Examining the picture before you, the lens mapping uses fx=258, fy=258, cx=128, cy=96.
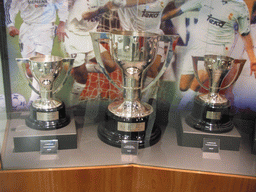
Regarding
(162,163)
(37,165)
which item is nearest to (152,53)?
(162,163)

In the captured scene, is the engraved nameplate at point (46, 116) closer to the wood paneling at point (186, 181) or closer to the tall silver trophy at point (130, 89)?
the tall silver trophy at point (130, 89)

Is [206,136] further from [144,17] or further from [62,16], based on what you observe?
[62,16]

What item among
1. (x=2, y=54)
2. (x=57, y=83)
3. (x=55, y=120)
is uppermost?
(x=2, y=54)

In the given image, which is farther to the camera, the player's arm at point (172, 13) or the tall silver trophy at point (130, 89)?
the player's arm at point (172, 13)

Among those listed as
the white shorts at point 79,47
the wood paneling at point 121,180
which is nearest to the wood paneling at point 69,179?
the wood paneling at point 121,180

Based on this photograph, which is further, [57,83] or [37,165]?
[57,83]

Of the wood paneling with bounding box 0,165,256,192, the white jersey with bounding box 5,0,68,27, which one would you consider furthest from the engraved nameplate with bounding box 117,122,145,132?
the white jersey with bounding box 5,0,68,27

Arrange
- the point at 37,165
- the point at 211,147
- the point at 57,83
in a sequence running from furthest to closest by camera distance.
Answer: the point at 57,83 → the point at 211,147 → the point at 37,165

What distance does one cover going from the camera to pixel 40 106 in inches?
35.5

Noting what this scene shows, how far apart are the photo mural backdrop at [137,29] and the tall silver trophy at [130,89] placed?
11cm

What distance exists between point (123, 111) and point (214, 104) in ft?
1.07

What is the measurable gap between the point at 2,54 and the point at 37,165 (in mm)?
413

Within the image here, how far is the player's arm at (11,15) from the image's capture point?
2.95 ft

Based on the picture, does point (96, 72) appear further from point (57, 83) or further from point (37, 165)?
point (37, 165)
